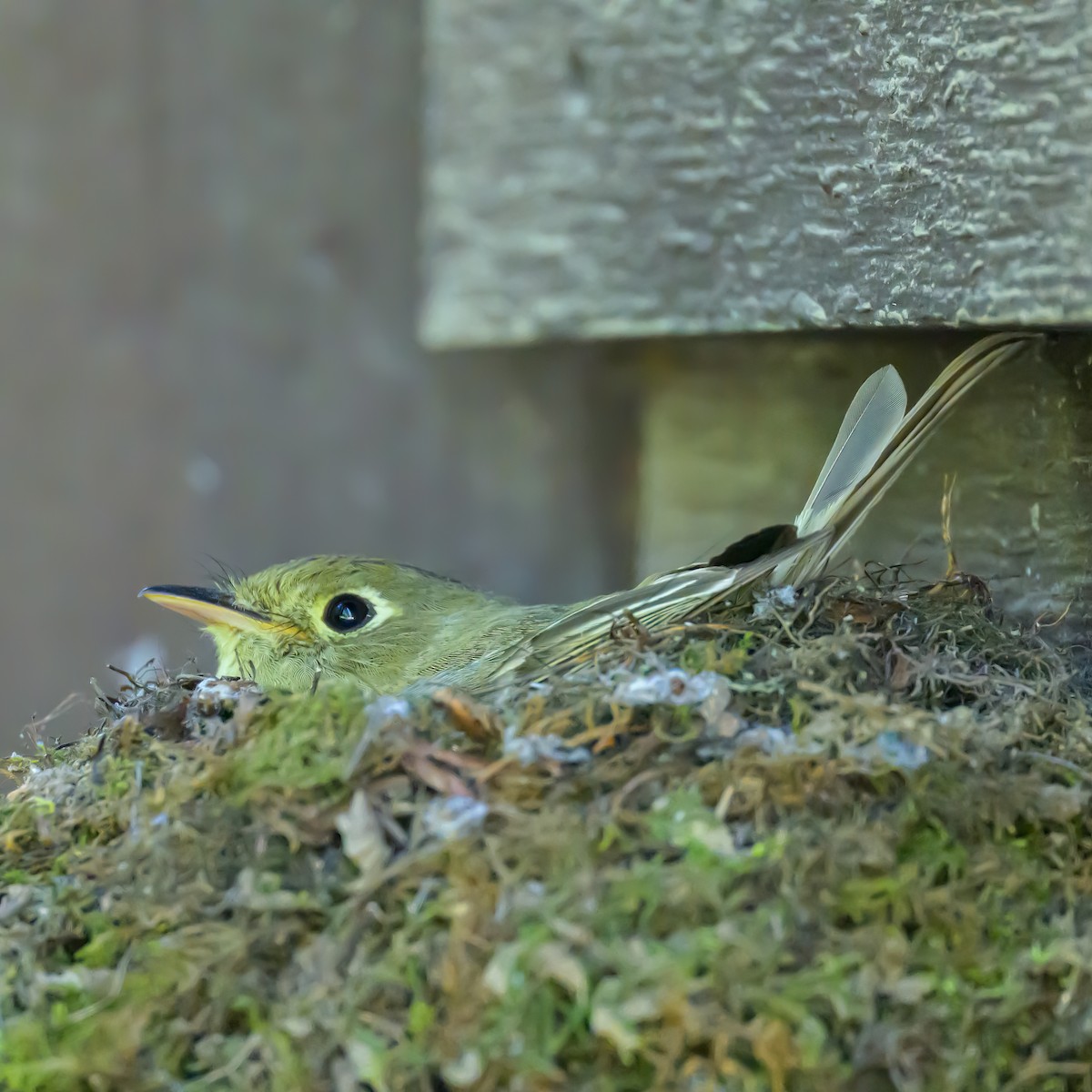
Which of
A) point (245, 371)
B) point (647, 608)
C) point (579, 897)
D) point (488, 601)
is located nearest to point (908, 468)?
point (647, 608)

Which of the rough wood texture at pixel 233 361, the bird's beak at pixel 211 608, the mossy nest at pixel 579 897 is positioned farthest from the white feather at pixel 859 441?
the bird's beak at pixel 211 608

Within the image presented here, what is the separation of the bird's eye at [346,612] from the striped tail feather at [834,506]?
691 millimetres

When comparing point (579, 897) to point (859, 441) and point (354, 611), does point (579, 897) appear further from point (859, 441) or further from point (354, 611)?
point (354, 611)

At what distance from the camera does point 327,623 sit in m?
2.63

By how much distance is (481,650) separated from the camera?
8.21 feet

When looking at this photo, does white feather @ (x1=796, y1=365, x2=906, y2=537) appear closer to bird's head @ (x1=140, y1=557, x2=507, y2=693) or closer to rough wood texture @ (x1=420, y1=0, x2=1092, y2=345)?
rough wood texture @ (x1=420, y1=0, x2=1092, y2=345)

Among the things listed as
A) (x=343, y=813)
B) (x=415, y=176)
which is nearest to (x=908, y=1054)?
(x=343, y=813)

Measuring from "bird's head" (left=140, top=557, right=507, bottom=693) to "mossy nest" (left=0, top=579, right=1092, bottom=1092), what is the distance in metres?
1.03

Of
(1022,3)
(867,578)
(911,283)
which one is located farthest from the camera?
(867,578)

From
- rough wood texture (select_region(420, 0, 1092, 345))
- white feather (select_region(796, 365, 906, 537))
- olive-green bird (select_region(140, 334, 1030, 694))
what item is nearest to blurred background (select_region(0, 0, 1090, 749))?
olive-green bird (select_region(140, 334, 1030, 694))

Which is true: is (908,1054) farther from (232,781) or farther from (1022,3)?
(1022,3)

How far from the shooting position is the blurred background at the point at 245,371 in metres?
2.78

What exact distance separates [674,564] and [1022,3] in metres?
1.38

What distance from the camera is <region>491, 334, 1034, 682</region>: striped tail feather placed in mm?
1920
